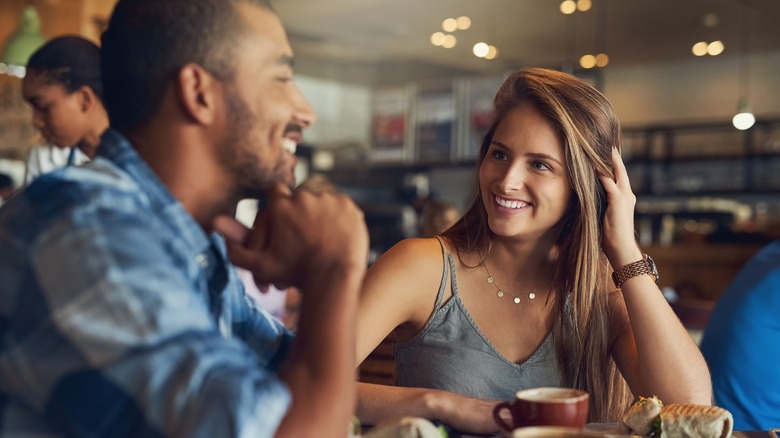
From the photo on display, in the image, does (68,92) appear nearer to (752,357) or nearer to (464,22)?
(752,357)

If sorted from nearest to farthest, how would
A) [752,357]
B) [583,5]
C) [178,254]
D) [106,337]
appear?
1. [106,337]
2. [178,254]
3. [752,357]
4. [583,5]

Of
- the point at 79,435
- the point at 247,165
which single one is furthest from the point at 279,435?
the point at 247,165

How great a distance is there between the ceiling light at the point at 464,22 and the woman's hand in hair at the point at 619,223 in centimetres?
792

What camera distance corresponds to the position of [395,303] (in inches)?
76.1

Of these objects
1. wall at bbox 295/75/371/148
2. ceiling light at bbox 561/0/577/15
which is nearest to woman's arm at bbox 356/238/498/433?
ceiling light at bbox 561/0/577/15

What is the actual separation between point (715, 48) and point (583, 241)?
913 cm

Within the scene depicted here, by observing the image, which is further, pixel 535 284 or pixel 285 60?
pixel 535 284

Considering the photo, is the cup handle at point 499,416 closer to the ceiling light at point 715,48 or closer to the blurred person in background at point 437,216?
the blurred person in background at point 437,216

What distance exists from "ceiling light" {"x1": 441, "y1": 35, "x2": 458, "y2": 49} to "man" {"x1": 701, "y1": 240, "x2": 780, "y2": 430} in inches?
334

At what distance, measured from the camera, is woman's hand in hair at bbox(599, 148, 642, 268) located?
196 centimetres

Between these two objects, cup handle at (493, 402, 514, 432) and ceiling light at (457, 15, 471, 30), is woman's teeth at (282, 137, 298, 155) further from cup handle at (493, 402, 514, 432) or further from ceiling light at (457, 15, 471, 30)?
ceiling light at (457, 15, 471, 30)

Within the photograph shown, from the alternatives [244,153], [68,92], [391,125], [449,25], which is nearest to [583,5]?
[449,25]

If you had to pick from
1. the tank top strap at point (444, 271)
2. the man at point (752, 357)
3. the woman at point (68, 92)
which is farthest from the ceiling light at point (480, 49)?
the tank top strap at point (444, 271)

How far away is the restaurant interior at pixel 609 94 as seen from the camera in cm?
883
